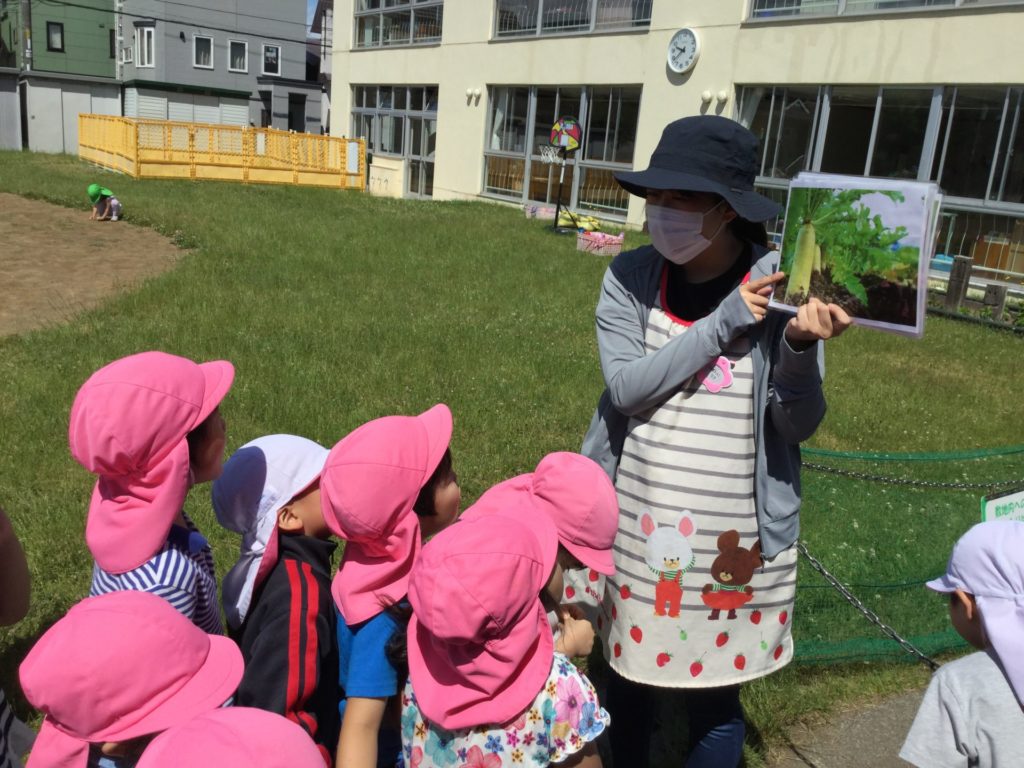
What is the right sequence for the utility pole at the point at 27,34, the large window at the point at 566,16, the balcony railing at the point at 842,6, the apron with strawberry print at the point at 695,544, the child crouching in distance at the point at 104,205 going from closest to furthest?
the apron with strawberry print at the point at 695,544 < the balcony railing at the point at 842,6 < the child crouching in distance at the point at 104,205 < the large window at the point at 566,16 < the utility pole at the point at 27,34

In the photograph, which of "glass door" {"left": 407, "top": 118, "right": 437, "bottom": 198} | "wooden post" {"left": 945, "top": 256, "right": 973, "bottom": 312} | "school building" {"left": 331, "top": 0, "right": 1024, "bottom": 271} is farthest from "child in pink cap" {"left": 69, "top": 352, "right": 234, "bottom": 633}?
"glass door" {"left": 407, "top": 118, "right": 437, "bottom": 198}

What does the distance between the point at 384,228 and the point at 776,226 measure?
7.11 meters

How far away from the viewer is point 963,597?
70.4 inches

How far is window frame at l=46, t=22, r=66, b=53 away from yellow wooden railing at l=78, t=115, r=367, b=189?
64.9ft

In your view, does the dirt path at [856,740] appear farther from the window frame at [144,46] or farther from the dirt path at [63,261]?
the window frame at [144,46]

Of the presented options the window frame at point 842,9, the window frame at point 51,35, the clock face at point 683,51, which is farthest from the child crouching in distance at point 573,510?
the window frame at point 51,35

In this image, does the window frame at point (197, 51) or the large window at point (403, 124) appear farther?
the window frame at point (197, 51)

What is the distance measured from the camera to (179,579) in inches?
86.8

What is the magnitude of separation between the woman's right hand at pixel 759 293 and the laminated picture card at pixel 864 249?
0.06 feet

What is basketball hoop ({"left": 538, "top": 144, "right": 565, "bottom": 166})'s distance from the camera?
1969cm

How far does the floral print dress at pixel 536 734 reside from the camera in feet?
5.85

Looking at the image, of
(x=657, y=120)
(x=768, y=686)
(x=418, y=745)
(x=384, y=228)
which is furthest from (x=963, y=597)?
(x=657, y=120)

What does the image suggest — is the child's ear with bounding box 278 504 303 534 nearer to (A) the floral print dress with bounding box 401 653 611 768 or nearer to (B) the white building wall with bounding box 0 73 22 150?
(A) the floral print dress with bounding box 401 653 611 768

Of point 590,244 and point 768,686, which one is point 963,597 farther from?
point 590,244
